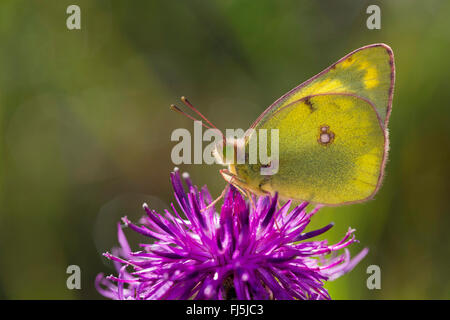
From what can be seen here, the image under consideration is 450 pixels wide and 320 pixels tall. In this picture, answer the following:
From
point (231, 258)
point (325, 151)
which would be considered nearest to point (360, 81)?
point (325, 151)

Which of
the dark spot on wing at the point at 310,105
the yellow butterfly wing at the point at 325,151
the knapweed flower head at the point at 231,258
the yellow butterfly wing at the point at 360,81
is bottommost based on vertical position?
the knapweed flower head at the point at 231,258

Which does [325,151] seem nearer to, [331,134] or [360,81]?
[331,134]

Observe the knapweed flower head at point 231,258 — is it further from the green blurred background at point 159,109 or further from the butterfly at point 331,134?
the green blurred background at point 159,109

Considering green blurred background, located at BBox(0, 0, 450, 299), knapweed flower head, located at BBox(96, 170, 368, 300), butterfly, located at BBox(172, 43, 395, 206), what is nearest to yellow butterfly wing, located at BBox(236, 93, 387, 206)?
butterfly, located at BBox(172, 43, 395, 206)

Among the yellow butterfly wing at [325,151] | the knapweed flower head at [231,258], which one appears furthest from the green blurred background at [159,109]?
the knapweed flower head at [231,258]
